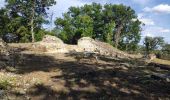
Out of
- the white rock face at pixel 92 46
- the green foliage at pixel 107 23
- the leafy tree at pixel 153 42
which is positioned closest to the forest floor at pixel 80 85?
the white rock face at pixel 92 46

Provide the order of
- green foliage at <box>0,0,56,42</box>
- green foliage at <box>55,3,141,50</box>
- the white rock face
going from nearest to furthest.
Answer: the white rock face → green foliage at <box>0,0,56,42</box> → green foliage at <box>55,3,141,50</box>

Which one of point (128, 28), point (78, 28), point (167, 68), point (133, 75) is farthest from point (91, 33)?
point (133, 75)

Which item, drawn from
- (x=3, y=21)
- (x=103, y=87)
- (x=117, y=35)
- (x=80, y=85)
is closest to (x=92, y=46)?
(x=80, y=85)

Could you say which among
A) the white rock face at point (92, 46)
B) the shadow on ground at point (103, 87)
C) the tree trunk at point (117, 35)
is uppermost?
the tree trunk at point (117, 35)

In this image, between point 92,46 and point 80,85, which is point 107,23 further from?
point 80,85

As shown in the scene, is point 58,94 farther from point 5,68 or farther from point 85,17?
point 85,17

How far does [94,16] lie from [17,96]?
80526 mm

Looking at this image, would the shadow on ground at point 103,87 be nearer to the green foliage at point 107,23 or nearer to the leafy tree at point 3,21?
the leafy tree at point 3,21

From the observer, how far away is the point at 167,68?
2823cm

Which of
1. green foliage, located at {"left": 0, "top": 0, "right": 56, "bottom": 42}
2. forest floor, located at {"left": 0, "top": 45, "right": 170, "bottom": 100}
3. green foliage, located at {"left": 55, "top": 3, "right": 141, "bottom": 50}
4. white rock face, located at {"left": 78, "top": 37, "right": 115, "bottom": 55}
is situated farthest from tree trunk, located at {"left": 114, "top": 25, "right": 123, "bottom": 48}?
forest floor, located at {"left": 0, "top": 45, "right": 170, "bottom": 100}

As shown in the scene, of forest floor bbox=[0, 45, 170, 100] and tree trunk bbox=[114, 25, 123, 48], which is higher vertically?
tree trunk bbox=[114, 25, 123, 48]

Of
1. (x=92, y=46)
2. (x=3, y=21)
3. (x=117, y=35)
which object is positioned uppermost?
(x=3, y=21)

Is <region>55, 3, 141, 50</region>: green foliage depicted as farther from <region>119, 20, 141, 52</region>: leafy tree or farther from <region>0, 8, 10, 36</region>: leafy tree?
<region>0, 8, 10, 36</region>: leafy tree

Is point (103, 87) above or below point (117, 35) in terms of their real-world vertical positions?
below
